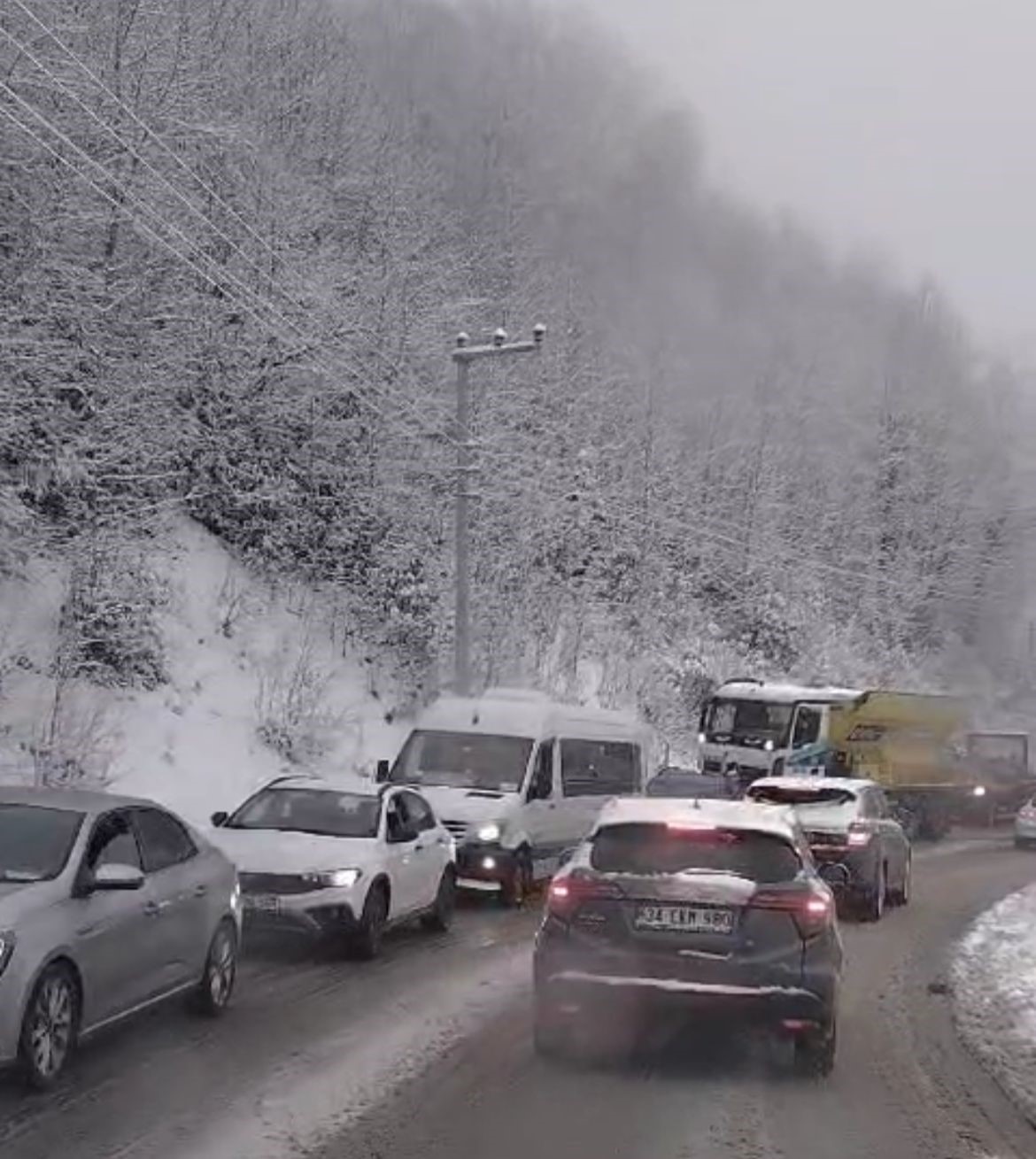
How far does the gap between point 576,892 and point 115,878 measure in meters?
2.50

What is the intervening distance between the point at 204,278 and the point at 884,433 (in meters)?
13.3

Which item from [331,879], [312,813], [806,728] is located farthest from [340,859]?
[806,728]

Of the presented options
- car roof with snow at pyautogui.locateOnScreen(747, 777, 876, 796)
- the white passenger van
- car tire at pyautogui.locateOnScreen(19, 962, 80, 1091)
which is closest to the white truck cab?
car roof with snow at pyautogui.locateOnScreen(747, 777, 876, 796)

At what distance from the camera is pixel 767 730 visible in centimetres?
3372

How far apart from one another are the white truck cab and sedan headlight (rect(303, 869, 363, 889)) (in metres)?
21.3

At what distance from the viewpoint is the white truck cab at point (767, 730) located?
33.0m

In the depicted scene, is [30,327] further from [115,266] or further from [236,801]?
[236,801]

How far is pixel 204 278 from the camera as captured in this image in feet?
94.0

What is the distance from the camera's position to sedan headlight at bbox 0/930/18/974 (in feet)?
23.3

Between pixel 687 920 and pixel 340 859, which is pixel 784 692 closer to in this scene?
pixel 340 859

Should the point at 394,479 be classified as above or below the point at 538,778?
above

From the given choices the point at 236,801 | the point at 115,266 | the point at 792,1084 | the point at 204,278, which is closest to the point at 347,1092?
the point at 792,1084

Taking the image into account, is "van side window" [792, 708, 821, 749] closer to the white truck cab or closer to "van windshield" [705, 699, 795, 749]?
the white truck cab

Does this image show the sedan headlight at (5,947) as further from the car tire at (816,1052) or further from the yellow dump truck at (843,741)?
the yellow dump truck at (843,741)
